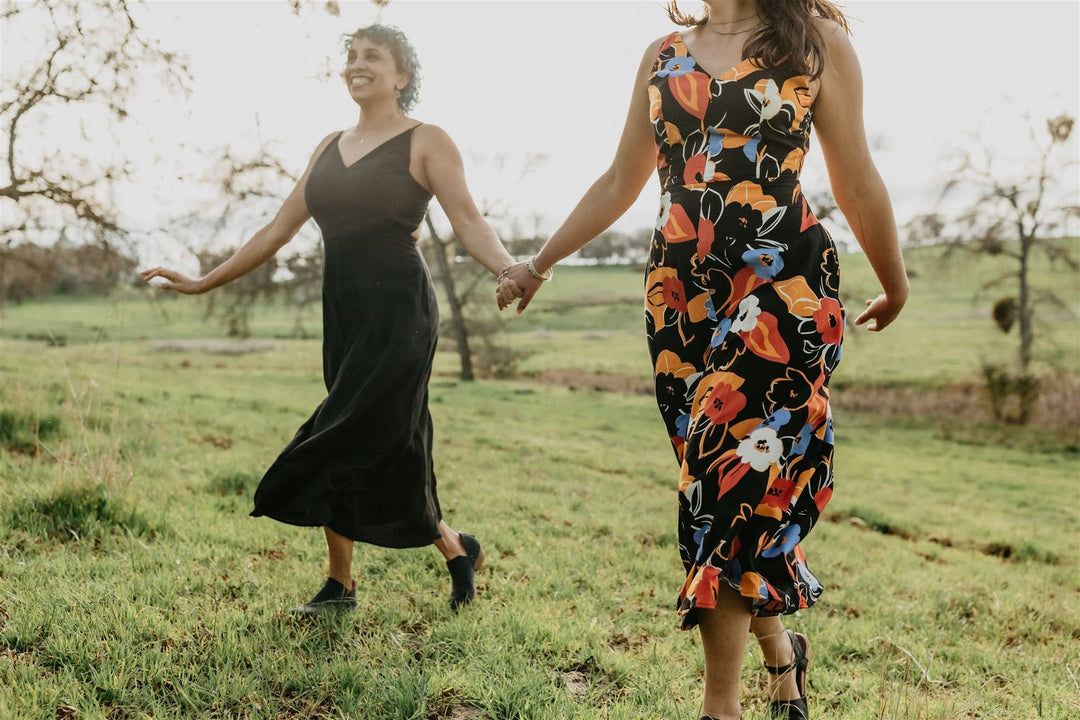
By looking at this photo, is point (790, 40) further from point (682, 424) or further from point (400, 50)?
point (400, 50)

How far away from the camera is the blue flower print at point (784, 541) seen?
2293 mm

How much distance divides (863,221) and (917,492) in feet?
37.6

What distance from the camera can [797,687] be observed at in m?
2.71

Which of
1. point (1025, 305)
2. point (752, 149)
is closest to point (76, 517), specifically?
point (752, 149)

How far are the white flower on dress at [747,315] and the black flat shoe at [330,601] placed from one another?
2166mm

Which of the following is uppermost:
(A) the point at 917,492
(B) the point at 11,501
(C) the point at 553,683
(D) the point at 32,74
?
(D) the point at 32,74

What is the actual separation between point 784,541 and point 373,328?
1974 millimetres

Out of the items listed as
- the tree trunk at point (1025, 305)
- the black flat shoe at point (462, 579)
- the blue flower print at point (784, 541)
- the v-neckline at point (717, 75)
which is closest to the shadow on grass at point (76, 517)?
the black flat shoe at point (462, 579)

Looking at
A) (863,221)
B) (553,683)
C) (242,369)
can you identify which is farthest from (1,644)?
(242,369)

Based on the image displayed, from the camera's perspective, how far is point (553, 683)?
2.91 metres

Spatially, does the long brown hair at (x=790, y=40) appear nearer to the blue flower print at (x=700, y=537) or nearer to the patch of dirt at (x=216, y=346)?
the blue flower print at (x=700, y=537)

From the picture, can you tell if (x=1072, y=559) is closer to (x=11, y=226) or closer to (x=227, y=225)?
(x=11, y=226)

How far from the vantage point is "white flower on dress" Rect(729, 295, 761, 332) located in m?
2.29

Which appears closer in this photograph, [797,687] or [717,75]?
[717,75]
